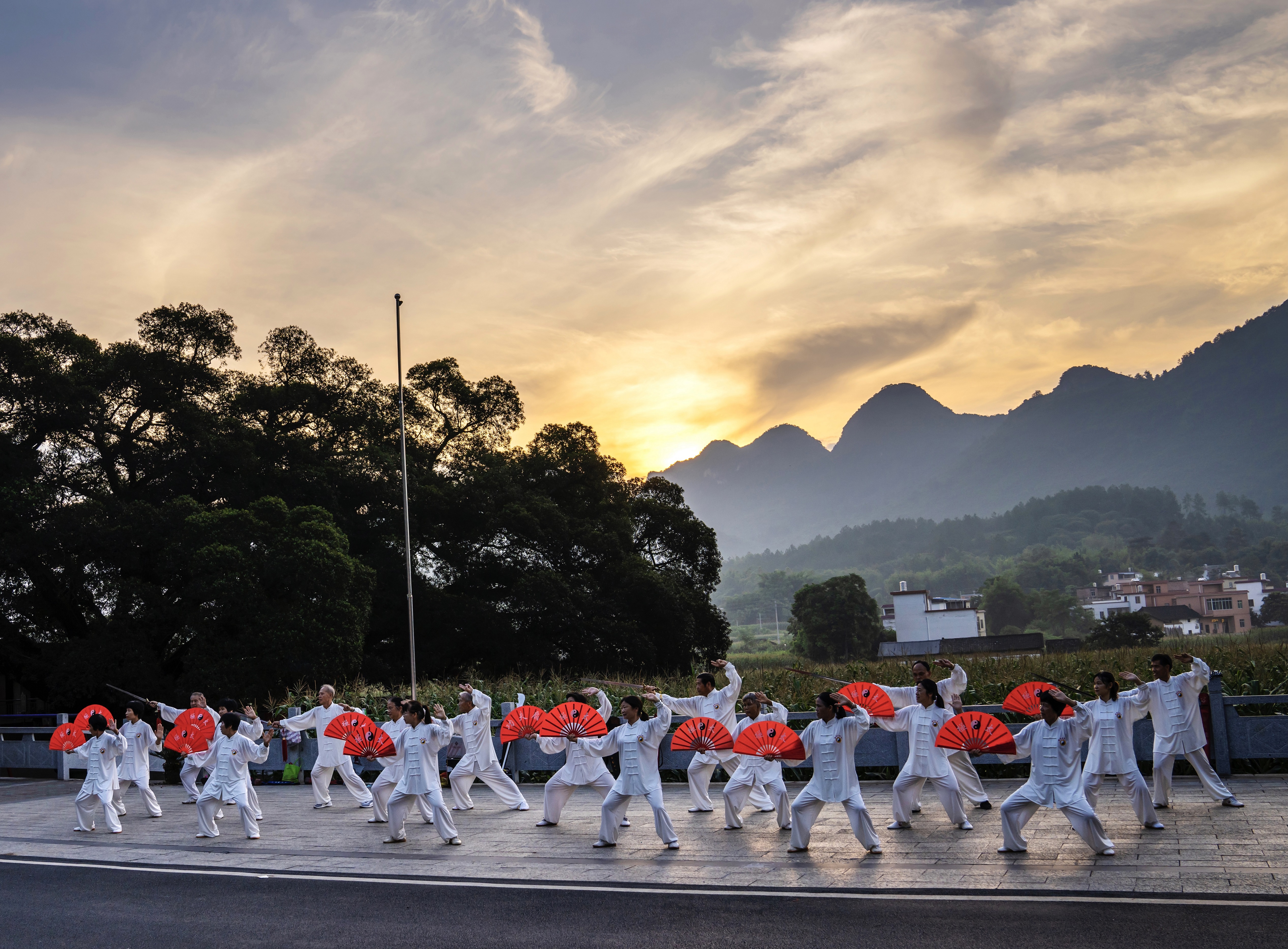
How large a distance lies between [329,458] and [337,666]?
10.4m

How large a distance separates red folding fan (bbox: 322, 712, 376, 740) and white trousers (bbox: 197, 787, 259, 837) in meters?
1.22

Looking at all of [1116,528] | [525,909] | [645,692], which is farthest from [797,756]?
[1116,528]

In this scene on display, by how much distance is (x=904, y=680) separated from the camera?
73.5ft

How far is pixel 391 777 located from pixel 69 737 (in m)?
6.05

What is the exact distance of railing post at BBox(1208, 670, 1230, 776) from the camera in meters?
12.1

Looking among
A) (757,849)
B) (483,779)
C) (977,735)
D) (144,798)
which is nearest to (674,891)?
(757,849)

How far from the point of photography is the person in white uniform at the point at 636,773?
1030 centimetres

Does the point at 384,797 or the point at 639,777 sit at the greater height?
the point at 639,777

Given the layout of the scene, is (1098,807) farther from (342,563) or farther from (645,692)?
(342,563)

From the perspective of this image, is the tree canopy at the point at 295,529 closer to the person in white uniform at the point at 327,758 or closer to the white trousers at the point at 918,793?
the person in white uniform at the point at 327,758

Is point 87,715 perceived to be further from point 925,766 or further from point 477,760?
point 925,766

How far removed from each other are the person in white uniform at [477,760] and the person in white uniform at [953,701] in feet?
17.8

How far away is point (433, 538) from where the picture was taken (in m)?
37.7

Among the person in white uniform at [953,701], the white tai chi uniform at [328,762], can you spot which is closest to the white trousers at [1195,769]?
the person in white uniform at [953,701]
